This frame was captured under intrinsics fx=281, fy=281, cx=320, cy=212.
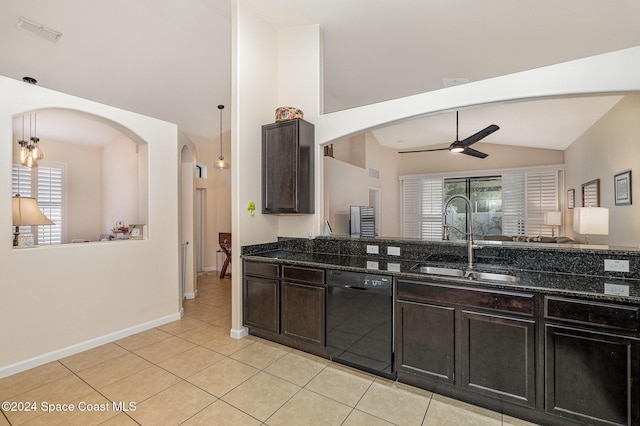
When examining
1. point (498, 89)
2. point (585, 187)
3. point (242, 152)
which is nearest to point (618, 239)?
point (585, 187)

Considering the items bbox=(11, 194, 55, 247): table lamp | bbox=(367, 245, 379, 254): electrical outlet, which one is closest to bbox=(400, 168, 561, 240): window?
bbox=(367, 245, 379, 254): electrical outlet

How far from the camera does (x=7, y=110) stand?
238cm

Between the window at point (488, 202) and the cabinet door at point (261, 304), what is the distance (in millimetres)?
4691

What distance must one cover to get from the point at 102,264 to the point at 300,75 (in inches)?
125

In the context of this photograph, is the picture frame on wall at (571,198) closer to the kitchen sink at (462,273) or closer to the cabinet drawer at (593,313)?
the kitchen sink at (462,273)

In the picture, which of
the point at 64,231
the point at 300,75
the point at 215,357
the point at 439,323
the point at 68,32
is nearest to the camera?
the point at 439,323

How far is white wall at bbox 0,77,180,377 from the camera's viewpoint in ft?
7.84

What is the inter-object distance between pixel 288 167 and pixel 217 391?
220cm

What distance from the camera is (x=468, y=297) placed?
1.91m

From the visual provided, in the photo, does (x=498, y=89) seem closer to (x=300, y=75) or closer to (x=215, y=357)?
(x=300, y=75)

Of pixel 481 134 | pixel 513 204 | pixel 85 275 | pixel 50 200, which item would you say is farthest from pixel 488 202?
pixel 50 200

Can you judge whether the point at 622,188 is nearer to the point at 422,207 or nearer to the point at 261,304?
the point at 261,304

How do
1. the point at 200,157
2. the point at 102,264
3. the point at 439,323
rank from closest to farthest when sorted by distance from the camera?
the point at 439,323, the point at 102,264, the point at 200,157

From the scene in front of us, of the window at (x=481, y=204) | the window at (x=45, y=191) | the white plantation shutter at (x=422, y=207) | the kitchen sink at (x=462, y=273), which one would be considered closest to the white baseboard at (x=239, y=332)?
the kitchen sink at (x=462, y=273)
